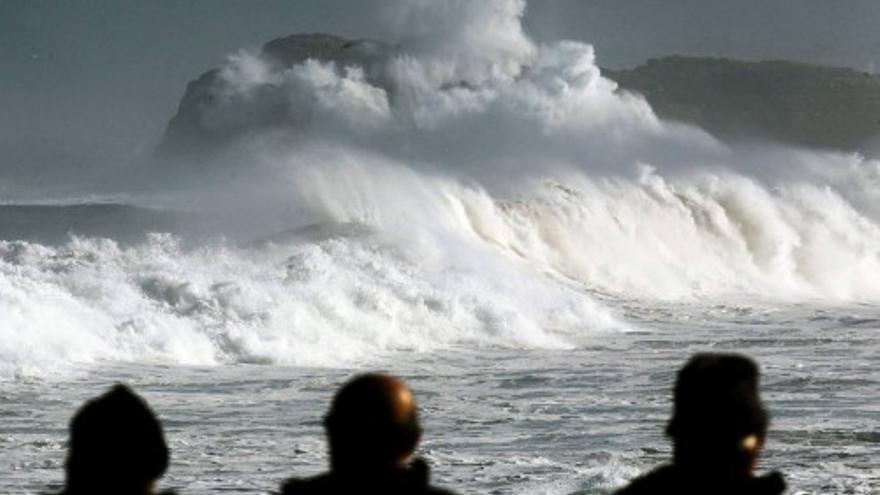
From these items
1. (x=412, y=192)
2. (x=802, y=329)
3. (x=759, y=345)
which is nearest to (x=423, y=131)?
(x=412, y=192)

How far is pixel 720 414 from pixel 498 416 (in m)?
11.1

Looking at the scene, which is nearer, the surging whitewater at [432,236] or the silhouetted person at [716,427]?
the silhouetted person at [716,427]

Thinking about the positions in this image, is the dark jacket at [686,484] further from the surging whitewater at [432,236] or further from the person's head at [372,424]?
the surging whitewater at [432,236]

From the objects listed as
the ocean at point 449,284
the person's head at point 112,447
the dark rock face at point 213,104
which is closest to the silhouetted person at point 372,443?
the person's head at point 112,447

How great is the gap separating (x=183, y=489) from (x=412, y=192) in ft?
104

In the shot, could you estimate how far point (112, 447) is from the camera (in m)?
2.86

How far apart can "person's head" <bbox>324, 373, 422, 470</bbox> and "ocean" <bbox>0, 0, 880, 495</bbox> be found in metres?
7.39

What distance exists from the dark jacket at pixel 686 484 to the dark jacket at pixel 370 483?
37cm

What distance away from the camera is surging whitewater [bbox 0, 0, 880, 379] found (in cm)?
2166

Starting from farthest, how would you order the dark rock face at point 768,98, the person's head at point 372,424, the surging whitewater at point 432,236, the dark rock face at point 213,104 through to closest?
the dark rock face at point 768,98
the dark rock face at point 213,104
the surging whitewater at point 432,236
the person's head at point 372,424

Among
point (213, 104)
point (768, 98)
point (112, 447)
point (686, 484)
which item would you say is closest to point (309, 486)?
point (112, 447)

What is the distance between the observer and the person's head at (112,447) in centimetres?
285

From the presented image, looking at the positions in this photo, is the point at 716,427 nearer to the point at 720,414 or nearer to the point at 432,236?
the point at 720,414

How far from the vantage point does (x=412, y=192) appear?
41.7 meters
